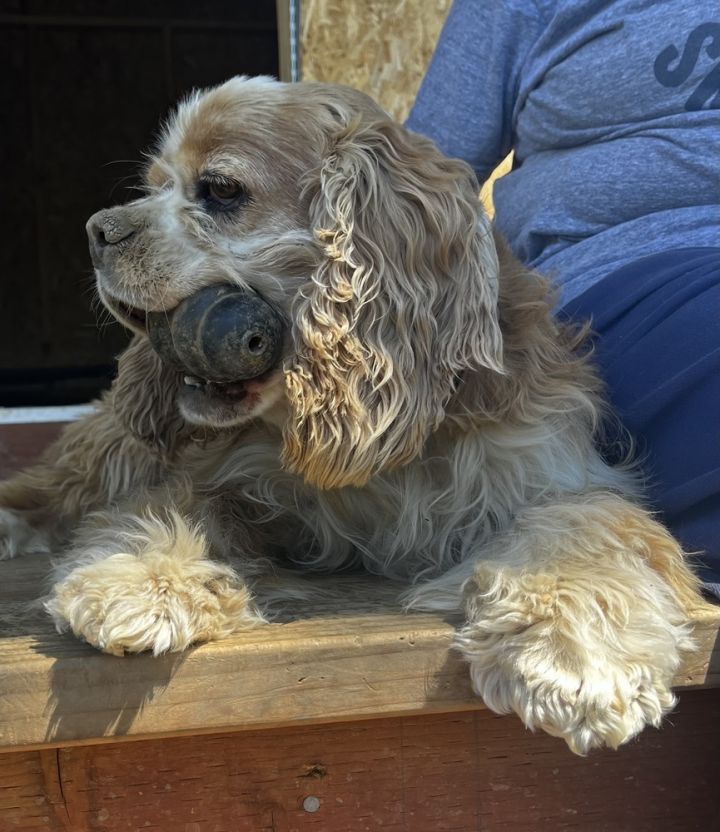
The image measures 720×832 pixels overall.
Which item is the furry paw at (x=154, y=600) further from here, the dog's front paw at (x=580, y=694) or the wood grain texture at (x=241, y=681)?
the dog's front paw at (x=580, y=694)

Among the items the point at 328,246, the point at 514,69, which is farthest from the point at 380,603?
the point at 514,69

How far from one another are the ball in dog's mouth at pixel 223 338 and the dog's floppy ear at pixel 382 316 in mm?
54

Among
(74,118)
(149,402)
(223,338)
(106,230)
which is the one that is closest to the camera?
(223,338)

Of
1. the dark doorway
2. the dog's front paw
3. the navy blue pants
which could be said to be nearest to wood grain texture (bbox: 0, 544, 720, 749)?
the dog's front paw

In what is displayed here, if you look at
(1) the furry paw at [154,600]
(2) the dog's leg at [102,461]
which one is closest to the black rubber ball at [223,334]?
(1) the furry paw at [154,600]

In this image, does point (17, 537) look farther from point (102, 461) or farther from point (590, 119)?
point (590, 119)

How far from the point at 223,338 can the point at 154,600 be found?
0.42 m

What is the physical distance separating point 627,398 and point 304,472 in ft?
2.16

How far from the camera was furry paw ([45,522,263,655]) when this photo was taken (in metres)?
1.39

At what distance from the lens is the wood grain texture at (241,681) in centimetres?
135

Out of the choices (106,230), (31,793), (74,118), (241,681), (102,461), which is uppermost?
(106,230)

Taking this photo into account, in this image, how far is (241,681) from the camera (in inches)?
54.9

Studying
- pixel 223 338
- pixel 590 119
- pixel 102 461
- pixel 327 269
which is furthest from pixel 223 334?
pixel 590 119

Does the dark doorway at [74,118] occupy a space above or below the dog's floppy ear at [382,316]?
below
